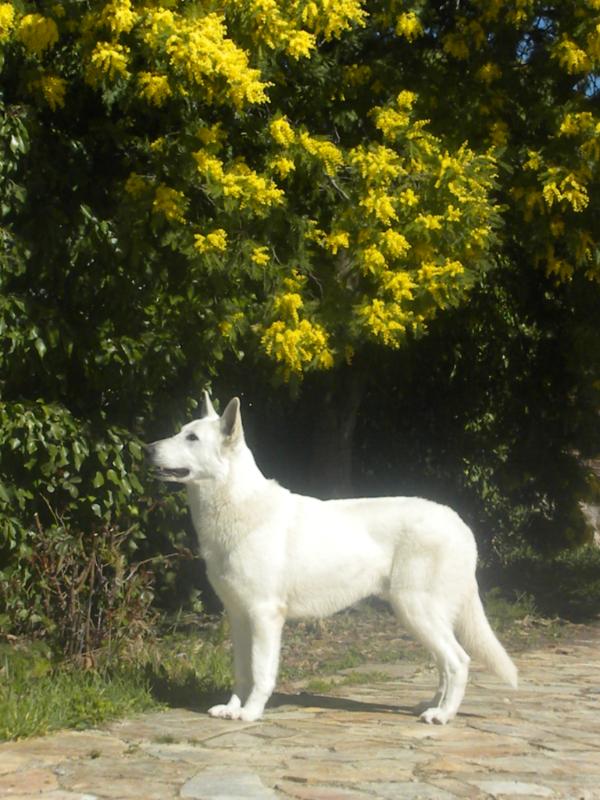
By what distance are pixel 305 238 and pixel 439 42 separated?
8.65 feet

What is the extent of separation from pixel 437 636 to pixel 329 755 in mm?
1342

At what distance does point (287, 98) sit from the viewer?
10695 mm

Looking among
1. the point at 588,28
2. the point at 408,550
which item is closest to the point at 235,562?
the point at 408,550

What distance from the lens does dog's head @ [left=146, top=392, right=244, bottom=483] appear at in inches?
297

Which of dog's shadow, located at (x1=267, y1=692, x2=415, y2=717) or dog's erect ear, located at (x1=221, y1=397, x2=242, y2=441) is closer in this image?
dog's erect ear, located at (x1=221, y1=397, x2=242, y2=441)

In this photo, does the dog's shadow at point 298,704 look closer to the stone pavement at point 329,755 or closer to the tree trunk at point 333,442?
the stone pavement at point 329,755

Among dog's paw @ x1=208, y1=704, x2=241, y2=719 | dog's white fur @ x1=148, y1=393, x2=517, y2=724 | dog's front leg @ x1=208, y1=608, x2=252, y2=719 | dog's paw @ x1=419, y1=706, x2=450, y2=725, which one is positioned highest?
dog's white fur @ x1=148, y1=393, x2=517, y2=724

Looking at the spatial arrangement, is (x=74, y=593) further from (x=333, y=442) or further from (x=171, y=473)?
(x=333, y=442)

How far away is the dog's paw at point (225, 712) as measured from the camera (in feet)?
24.5

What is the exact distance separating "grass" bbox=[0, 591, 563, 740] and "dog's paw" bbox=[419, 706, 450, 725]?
1.34 m

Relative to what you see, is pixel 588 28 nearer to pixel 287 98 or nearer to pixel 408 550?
pixel 287 98

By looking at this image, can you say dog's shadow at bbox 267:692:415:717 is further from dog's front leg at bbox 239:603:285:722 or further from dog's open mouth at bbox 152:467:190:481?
dog's open mouth at bbox 152:467:190:481

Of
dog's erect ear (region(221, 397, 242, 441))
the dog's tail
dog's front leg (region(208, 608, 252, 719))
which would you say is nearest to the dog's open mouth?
dog's erect ear (region(221, 397, 242, 441))

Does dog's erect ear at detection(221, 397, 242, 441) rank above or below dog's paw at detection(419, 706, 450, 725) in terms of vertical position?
above
